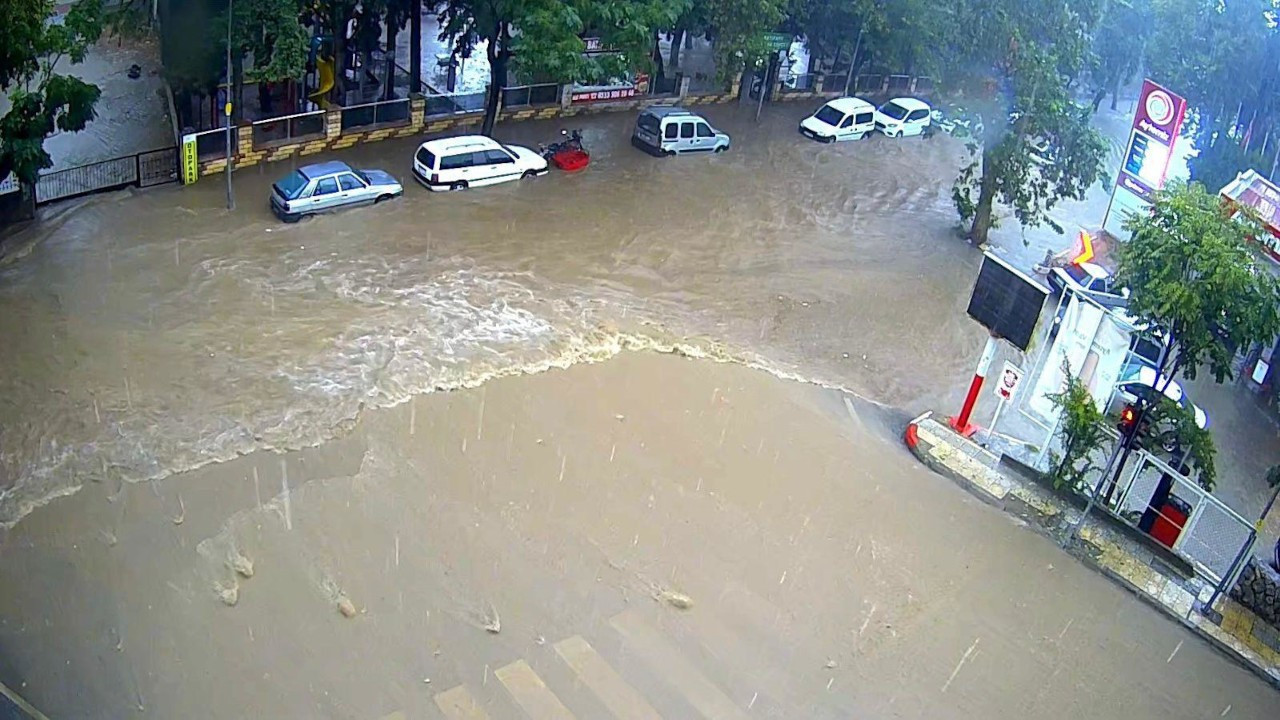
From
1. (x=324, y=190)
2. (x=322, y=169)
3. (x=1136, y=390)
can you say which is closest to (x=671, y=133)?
(x=322, y=169)

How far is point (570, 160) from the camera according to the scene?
25344 mm

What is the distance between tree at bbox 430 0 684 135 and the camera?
907 inches

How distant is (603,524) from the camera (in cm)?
1427

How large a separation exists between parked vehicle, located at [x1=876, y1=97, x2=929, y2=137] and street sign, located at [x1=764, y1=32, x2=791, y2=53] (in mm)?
3078

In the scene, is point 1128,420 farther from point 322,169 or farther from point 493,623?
point 322,169

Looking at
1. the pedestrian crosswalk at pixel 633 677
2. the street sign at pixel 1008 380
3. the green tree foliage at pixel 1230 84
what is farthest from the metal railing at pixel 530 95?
the pedestrian crosswalk at pixel 633 677

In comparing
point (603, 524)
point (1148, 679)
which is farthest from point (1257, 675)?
point (603, 524)

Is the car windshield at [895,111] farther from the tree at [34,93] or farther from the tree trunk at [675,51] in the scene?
the tree at [34,93]

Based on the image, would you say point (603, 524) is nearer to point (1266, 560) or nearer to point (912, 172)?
point (1266, 560)

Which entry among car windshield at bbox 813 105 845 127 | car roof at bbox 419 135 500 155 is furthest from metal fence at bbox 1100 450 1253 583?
car windshield at bbox 813 105 845 127

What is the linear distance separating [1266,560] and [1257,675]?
318 cm

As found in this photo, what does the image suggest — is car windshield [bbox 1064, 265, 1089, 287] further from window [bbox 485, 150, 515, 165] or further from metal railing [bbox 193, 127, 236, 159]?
metal railing [bbox 193, 127, 236, 159]

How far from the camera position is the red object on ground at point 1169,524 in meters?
14.9

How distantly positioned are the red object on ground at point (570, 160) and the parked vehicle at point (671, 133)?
2.02m
